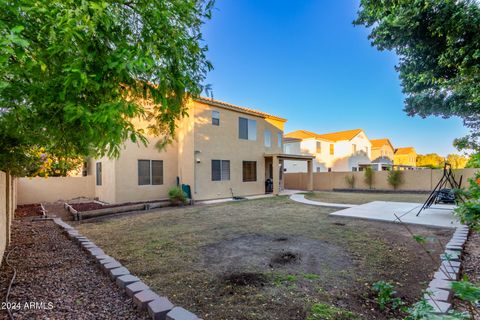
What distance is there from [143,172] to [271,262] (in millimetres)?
9931

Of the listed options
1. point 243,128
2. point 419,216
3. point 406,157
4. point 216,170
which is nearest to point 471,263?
point 419,216

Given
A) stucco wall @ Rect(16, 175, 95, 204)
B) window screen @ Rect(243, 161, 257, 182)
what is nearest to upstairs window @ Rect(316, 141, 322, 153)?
window screen @ Rect(243, 161, 257, 182)

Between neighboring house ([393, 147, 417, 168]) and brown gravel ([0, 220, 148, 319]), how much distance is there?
5588 cm

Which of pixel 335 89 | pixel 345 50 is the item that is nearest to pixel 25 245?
pixel 345 50

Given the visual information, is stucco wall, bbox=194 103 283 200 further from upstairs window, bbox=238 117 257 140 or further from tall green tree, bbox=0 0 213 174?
tall green tree, bbox=0 0 213 174

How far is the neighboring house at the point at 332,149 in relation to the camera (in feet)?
90.2

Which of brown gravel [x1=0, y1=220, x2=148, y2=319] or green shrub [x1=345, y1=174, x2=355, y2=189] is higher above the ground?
green shrub [x1=345, y1=174, x2=355, y2=189]

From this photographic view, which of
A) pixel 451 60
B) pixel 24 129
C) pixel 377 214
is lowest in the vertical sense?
pixel 377 214

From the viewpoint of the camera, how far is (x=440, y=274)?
3.52 metres

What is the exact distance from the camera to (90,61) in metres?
2.37

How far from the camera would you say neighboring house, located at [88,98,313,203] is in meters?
12.2

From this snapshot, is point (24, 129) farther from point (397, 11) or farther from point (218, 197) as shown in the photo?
point (218, 197)

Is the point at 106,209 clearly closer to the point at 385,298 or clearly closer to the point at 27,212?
the point at 27,212

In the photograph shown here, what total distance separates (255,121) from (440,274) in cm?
1353
